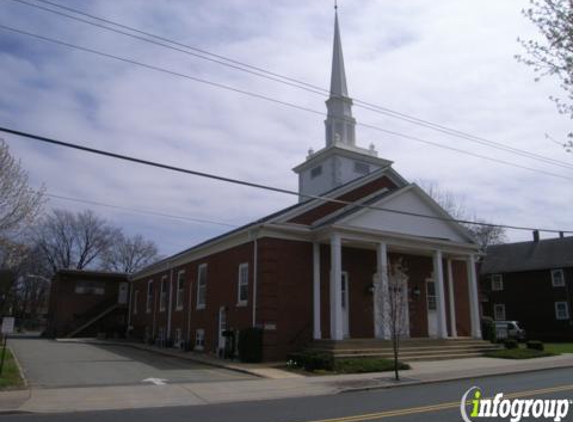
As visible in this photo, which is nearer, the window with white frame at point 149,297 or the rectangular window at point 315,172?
the rectangular window at point 315,172

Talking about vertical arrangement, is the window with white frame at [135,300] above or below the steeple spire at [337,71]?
below

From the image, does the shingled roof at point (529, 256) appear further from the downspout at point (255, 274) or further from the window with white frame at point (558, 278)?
the downspout at point (255, 274)

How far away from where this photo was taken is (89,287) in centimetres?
4450

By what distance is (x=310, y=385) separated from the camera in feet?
48.1

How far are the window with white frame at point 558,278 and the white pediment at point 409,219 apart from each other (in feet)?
76.4

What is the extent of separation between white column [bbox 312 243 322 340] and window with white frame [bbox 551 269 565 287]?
31.8m

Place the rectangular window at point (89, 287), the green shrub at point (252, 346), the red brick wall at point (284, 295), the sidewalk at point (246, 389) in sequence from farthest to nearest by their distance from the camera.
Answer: the rectangular window at point (89, 287)
the red brick wall at point (284, 295)
the green shrub at point (252, 346)
the sidewalk at point (246, 389)

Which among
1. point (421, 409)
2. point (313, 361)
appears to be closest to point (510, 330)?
point (313, 361)

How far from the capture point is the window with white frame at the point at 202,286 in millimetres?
28086

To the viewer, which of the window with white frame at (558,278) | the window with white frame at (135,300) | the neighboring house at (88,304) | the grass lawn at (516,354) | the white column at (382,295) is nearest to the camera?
the white column at (382,295)

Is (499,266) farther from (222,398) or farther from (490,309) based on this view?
(222,398)

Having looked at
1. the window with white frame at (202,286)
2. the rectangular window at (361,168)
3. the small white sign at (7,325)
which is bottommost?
the small white sign at (7,325)

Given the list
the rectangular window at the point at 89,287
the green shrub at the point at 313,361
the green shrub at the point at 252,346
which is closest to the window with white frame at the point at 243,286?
the green shrub at the point at 252,346

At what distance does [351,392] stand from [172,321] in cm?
2054
